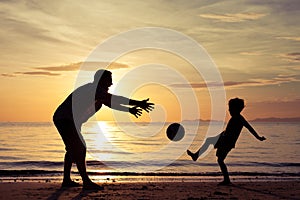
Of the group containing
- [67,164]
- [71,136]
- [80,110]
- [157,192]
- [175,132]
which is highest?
[80,110]

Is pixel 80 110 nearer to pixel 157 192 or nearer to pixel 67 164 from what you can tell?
pixel 67 164

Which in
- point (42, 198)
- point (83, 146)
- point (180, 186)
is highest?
point (83, 146)

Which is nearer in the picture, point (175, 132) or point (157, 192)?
point (157, 192)

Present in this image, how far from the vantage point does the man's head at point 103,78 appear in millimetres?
9891

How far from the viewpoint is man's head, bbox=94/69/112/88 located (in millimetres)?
9891

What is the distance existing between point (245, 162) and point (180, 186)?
690 inches

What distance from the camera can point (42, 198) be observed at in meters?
9.05

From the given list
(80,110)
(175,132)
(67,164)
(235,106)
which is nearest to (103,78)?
(80,110)

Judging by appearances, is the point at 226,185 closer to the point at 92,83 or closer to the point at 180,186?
the point at 180,186

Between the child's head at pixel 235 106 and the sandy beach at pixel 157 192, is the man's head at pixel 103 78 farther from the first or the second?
the child's head at pixel 235 106

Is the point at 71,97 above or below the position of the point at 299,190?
above

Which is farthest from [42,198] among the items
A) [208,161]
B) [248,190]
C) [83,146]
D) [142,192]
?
[208,161]

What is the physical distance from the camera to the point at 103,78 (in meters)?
9.91

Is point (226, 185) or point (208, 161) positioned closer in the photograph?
point (226, 185)
